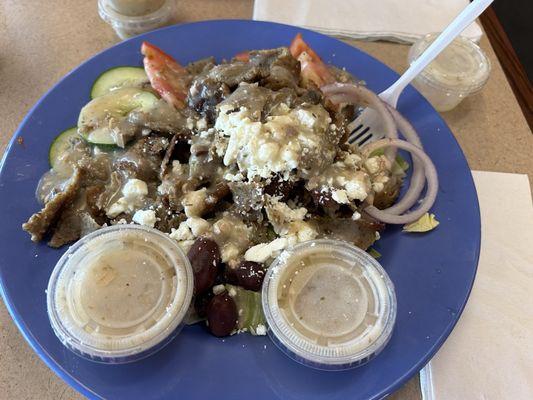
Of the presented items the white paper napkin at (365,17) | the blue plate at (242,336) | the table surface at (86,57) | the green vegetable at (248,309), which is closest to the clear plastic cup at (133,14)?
the table surface at (86,57)

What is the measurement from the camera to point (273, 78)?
80.4 inches

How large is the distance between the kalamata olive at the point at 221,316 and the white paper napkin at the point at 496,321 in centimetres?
75

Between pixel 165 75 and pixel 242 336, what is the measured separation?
49.1 inches

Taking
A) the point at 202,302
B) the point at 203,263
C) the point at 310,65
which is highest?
the point at 310,65

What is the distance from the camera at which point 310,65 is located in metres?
2.27

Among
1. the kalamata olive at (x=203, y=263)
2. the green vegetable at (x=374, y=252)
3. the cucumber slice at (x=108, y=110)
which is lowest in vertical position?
the green vegetable at (x=374, y=252)

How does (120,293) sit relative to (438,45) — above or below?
below

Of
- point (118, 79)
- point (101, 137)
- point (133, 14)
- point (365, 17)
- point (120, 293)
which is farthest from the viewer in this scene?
point (365, 17)

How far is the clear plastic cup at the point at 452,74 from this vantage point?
2490 millimetres

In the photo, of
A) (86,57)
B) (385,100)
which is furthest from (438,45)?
(86,57)

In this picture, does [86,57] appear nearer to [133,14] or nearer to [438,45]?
[133,14]

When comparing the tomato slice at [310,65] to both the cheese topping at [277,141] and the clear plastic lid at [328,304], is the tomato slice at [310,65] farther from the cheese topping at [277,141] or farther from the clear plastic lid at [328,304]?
the clear plastic lid at [328,304]

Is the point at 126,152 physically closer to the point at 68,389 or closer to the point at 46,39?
the point at 68,389

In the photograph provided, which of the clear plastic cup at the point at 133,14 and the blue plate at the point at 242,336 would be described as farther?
the clear plastic cup at the point at 133,14
